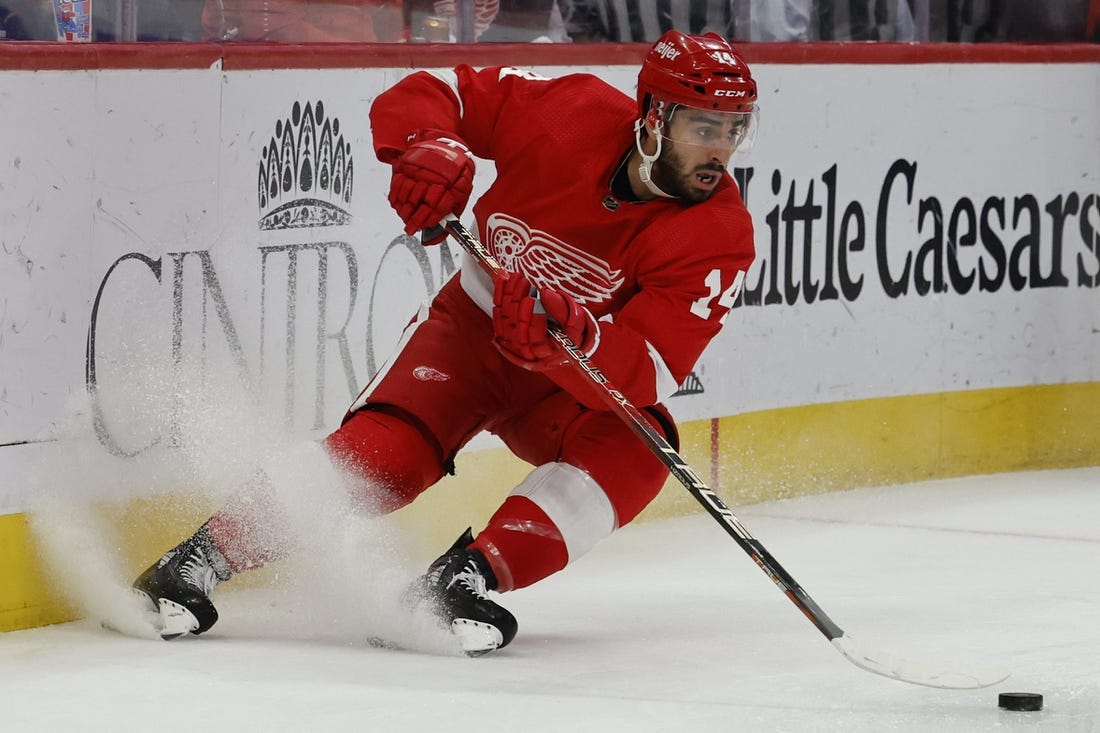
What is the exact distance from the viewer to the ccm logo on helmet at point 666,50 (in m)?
3.50

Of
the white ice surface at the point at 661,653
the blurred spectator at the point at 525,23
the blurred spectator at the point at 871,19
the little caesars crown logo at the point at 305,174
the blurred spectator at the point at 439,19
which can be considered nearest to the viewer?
the white ice surface at the point at 661,653

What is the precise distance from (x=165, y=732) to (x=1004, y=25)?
12.6 feet

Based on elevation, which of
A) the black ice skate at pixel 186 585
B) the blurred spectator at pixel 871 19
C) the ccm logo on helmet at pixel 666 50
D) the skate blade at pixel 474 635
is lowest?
the skate blade at pixel 474 635

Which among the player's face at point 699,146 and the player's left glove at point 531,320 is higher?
the player's face at point 699,146

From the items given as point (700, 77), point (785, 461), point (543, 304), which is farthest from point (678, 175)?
point (785, 461)

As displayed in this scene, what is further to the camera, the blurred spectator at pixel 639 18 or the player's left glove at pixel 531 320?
the blurred spectator at pixel 639 18

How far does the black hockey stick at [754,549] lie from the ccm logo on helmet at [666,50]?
1.51 feet

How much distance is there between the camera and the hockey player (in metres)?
3.40

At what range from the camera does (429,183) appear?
3.40 m

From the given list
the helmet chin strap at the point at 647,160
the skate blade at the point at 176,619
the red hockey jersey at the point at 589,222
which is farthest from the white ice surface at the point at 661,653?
the helmet chin strap at the point at 647,160

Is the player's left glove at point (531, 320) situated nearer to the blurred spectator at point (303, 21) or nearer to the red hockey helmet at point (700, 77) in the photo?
the red hockey helmet at point (700, 77)

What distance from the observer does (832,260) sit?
211 inches

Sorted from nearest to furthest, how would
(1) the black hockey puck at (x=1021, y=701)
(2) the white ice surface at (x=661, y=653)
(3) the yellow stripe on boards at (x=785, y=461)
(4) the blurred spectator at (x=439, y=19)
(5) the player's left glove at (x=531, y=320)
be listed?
(2) the white ice surface at (x=661, y=653), (1) the black hockey puck at (x=1021, y=701), (5) the player's left glove at (x=531, y=320), (3) the yellow stripe on boards at (x=785, y=461), (4) the blurred spectator at (x=439, y=19)

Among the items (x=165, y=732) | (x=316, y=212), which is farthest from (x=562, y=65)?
(x=165, y=732)
